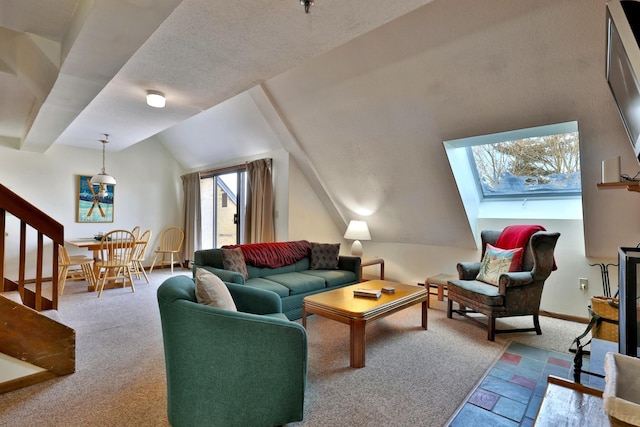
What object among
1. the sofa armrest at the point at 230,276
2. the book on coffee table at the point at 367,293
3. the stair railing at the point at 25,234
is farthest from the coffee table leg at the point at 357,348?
the stair railing at the point at 25,234

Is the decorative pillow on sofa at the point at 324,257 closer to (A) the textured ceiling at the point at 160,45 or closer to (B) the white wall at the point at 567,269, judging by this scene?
(B) the white wall at the point at 567,269

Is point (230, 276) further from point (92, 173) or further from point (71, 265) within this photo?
point (92, 173)

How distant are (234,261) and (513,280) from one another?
2684 millimetres

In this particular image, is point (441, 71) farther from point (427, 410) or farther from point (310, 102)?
point (427, 410)

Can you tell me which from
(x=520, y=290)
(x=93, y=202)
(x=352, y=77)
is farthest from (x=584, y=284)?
(x=93, y=202)

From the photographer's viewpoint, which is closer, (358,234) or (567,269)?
(567,269)

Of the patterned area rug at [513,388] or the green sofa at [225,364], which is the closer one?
the green sofa at [225,364]

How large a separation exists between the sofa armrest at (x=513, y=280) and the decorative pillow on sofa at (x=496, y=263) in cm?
24

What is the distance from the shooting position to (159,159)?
651 centimetres

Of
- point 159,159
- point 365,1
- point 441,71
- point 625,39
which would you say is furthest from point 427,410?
point 159,159

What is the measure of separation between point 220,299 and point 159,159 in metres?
5.77

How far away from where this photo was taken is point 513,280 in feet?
9.38

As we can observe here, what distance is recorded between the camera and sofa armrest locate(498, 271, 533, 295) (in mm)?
2855

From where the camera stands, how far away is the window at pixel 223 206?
5602 millimetres
